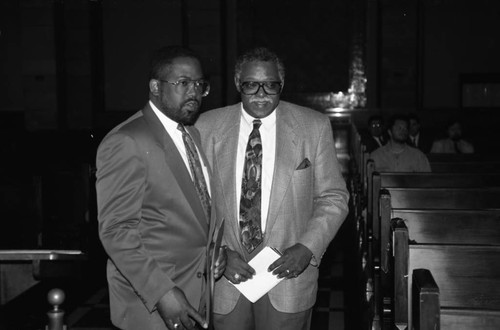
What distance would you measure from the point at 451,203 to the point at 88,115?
9.56 m

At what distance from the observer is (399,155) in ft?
22.7

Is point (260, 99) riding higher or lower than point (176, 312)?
higher

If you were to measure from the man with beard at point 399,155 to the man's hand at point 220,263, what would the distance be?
4.44m

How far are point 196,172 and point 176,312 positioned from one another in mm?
483

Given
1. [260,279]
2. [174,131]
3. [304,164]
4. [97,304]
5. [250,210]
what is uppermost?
[174,131]

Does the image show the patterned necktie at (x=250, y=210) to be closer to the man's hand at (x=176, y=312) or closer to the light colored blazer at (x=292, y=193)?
the light colored blazer at (x=292, y=193)

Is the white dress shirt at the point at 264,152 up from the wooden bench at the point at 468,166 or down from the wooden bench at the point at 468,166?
up

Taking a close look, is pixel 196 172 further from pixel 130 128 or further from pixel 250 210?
pixel 250 210

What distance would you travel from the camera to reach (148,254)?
7.35ft

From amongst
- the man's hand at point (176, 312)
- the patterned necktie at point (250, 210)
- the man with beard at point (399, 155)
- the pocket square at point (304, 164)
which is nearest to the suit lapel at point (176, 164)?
the man's hand at point (176, 312)

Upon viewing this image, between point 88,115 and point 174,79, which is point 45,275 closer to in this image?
point 174,79

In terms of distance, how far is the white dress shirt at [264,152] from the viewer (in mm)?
2791

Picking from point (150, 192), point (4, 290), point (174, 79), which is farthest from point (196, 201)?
point (4, 290)

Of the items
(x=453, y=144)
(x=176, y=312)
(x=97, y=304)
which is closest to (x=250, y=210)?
(x=176, y=312)
